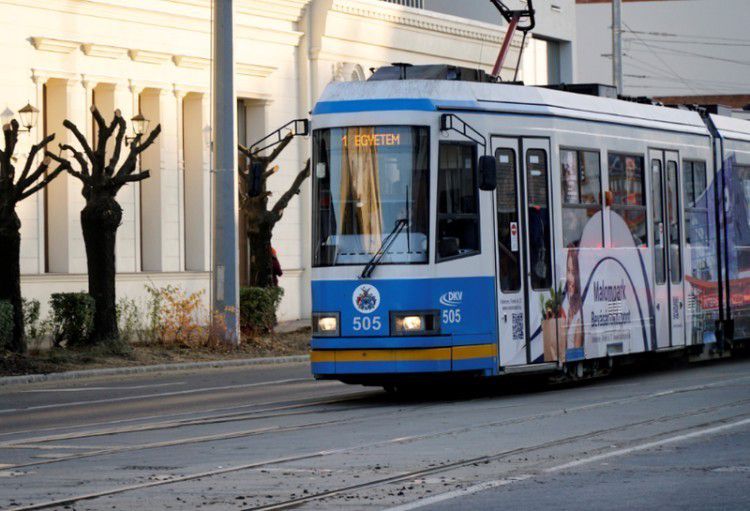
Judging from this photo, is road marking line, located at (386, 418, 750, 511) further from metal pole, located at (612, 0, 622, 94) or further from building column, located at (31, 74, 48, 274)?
metal pole, located at (612, 0, 622, 94)

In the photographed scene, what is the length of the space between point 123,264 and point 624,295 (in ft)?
52.7

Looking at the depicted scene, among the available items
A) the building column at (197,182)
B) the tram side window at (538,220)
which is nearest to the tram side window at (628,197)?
the tram side window at (538,220)

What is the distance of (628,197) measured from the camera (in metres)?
20.8

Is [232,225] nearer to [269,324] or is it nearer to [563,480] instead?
[269,324]

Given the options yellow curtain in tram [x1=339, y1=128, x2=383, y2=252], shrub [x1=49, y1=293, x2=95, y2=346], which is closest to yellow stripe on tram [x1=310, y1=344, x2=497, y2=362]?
yellow curtain in tram [x1=339, y1=128, x2=383, y2=252]

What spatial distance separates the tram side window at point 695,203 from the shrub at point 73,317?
1065cm

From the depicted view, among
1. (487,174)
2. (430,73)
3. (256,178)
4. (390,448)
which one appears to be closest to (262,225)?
(256,178)

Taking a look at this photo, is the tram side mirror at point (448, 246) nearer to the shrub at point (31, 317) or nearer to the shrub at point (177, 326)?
the shrub at point (177, 326)

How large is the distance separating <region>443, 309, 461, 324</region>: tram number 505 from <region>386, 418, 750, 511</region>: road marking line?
379cm

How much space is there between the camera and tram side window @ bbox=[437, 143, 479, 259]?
17.8 m

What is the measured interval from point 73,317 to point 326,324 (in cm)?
1101

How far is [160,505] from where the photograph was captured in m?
10.6

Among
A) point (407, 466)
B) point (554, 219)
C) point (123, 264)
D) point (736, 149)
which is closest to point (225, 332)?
point (123, 264)

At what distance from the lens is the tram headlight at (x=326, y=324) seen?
17.9 meters
